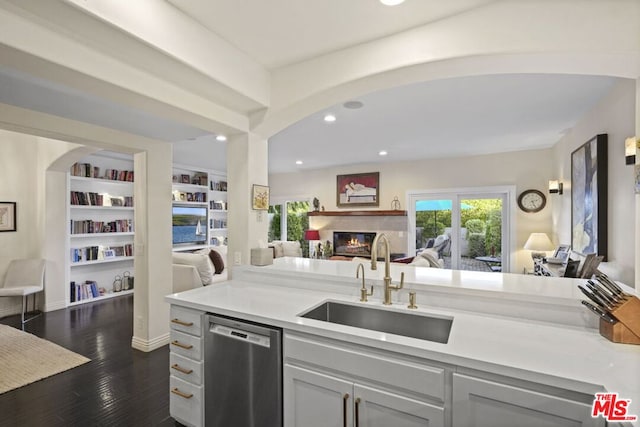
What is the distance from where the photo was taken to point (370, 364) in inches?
55.6

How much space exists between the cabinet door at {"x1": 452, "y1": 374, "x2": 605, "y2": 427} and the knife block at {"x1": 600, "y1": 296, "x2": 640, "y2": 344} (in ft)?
1.56

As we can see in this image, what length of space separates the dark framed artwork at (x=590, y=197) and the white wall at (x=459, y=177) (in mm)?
1637

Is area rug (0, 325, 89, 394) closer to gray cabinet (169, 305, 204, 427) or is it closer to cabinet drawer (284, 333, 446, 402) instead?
gray cabinet (169, 305, 204, 427)

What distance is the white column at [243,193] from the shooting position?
264 cm

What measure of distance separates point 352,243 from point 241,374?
5447 mm

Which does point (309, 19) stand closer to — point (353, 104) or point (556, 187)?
point (353, 104)

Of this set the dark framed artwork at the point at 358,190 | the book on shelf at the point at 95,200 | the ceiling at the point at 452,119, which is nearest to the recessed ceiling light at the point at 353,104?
the ceiling at the point at 452,119

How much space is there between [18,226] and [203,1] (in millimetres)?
5151

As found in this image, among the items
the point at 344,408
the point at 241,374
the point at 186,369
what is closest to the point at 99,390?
the point at 186,369

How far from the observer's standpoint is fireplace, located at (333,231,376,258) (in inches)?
271

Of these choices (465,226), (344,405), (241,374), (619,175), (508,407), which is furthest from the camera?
(465,226)

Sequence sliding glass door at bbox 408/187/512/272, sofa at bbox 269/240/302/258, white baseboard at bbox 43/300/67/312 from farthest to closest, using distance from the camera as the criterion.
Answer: sofa at bbox 269/240/302/258 → sliding glass door at bbox 408/187/512/272 → white baseboard at bbox 43/300/67/312

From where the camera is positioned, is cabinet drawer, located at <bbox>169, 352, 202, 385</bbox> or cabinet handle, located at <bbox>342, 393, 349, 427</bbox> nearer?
cabinet handle, located at <bbox>342, 393, 349, 427</bbox>

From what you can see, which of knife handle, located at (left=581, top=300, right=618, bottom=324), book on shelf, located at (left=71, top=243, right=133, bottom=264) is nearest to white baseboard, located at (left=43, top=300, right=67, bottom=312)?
book on shelf, located at (left=71, top=243, right=133, bottom=264)
